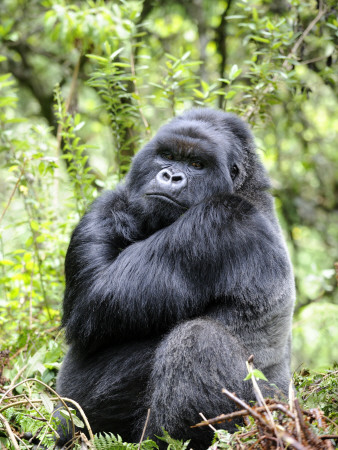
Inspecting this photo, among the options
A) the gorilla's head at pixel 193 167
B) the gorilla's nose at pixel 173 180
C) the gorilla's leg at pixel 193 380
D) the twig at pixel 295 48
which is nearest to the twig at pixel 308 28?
the twig at pixel 295 48

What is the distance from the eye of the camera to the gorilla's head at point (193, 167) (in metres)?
2.97

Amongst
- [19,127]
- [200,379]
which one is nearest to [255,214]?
[200,379]

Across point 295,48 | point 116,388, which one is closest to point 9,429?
point 116,388

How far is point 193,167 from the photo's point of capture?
10.1 feet

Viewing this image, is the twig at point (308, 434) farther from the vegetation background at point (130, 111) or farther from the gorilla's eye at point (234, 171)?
the gorilla's eye at point (234, 171)

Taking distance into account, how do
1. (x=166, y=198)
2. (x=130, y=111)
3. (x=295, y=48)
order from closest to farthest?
1. (x=166, y=198)
2. (x=130, y=111)
3. (x=295, y=48)

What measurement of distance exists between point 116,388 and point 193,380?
→ 0.50 metres

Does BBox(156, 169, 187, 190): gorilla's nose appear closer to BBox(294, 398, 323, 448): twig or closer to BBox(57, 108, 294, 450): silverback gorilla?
BBox(57, 108, 294, 450): silverback gorilla

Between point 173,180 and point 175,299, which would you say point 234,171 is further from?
point 175,299

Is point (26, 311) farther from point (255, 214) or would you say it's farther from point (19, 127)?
point (19, 127)

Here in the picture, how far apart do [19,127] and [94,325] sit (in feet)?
13.6

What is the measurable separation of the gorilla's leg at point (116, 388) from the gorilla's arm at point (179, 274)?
10cm

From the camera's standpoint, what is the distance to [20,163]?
13.0 ft

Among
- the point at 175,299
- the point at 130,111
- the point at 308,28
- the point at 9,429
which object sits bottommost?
the point at 9,429
